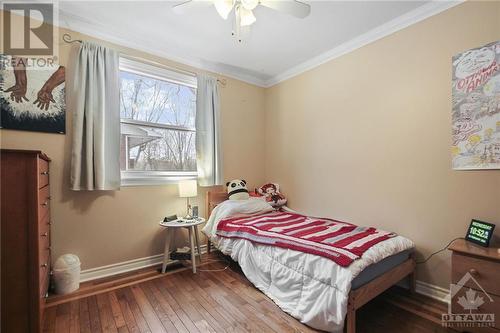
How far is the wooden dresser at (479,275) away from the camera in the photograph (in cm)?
150

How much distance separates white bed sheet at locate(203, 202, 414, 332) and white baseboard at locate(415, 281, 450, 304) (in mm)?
398

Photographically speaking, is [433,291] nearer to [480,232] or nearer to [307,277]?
[480,232]

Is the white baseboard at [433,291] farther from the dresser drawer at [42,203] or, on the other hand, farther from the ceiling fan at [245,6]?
the dresser drawer at [42,203]

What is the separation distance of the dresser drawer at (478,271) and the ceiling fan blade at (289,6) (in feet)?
6.89

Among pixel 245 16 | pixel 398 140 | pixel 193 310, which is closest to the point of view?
pixel 245 16

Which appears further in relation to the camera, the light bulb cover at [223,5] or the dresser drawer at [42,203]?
the light bulb cover at [223,5]

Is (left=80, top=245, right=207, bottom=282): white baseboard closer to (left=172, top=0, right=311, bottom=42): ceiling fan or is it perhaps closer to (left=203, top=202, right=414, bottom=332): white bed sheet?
(left=203, top=202, right=414, bottom=332): white bed sheet

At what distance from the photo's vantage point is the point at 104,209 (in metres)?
Answer: 2.46

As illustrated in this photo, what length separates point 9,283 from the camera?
1.38 metres

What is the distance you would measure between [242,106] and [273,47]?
3.36ft

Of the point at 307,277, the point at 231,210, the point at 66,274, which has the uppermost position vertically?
the point at 231,210

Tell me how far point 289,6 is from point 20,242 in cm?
236

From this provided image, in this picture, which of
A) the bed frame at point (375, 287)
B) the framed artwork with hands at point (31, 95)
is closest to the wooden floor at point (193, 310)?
the bed frame at point (375, 287)

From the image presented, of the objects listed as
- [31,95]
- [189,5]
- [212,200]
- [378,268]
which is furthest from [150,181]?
[378,268]
